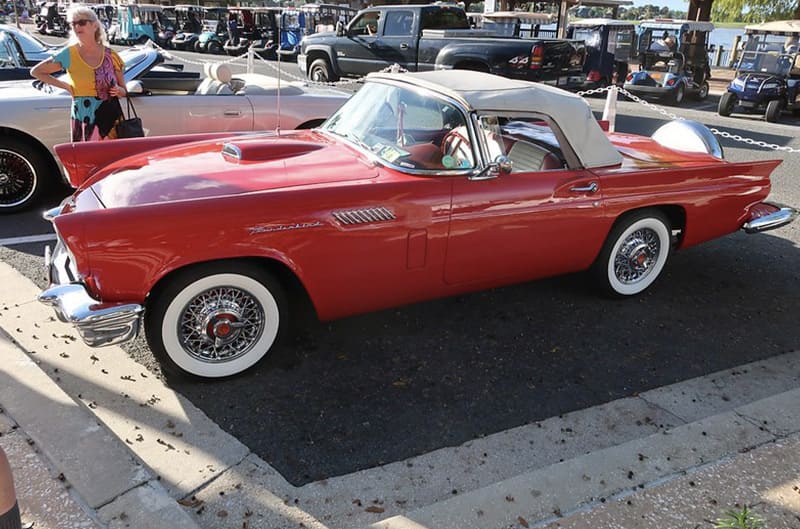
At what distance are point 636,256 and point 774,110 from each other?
10.4 meters

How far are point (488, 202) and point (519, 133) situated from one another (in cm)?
91

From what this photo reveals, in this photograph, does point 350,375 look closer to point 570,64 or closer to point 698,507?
point 698,507

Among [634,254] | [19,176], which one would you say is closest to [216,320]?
[634,254]

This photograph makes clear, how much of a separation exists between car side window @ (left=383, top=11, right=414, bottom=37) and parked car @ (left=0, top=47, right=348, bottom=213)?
796 centimetres

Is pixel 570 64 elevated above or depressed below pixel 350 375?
above

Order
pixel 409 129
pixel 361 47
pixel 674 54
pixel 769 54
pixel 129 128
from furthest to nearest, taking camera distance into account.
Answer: pixel 674 54 → pixel 361 47 → pixel 769 54 → pixel 129 128 → pixel 409 129

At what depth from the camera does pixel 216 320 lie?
10.2 ft

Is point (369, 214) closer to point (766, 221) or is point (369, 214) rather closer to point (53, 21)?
point (766, 221)

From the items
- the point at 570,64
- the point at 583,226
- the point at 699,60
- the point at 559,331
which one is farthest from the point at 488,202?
the point at 699,60

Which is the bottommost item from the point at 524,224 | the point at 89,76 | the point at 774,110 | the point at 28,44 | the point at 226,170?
the point at 774,110

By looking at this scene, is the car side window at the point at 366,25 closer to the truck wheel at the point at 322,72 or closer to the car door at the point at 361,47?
the car door at the point at 361,47

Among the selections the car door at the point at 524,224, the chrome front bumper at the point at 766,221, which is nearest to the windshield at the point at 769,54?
the chrome front bumper at the point at 766,221

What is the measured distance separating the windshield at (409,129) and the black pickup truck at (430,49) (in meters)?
8.58

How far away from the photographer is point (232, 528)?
2.33 m
